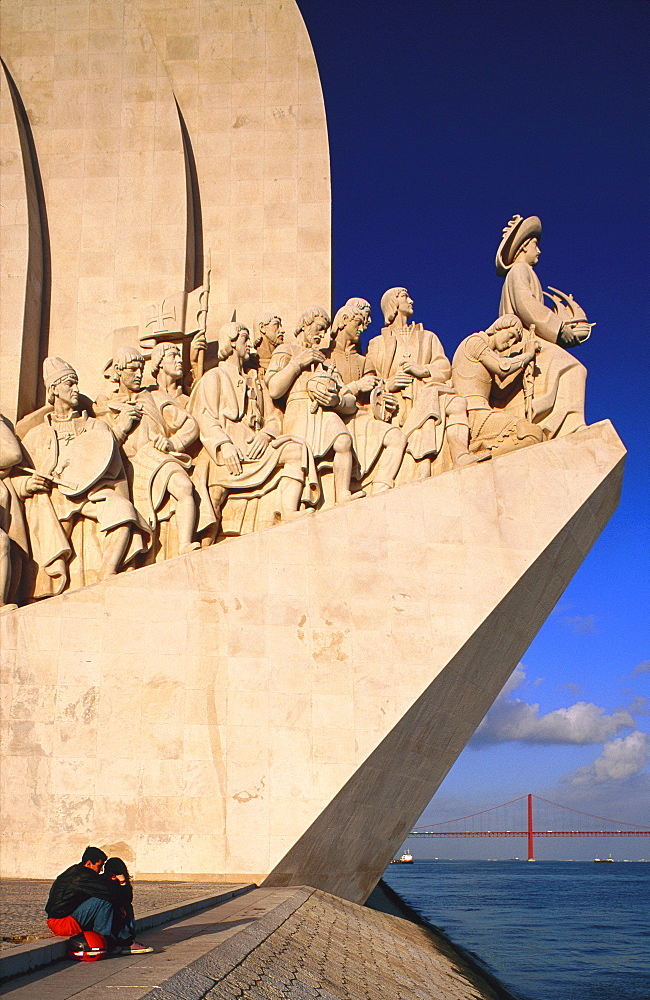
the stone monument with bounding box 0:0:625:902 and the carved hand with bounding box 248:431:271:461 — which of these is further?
the carved hand with bounding box 248:431:271:461

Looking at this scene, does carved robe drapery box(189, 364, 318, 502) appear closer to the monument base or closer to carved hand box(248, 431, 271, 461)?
carved hand box(248, 431, 271, 461)

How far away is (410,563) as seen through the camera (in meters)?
7.86

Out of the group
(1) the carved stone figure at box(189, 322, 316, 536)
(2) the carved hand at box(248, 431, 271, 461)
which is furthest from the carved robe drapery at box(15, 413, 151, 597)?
(2) the carved hand at box(248, 431, 271, 461)

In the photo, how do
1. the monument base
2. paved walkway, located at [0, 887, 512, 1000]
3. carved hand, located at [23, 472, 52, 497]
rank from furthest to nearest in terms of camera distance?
carved hand, located at [23, 472, 52, 497], the monument base, paved walkway, located at [0, 887, 512, 1000]

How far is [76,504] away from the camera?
854 cm

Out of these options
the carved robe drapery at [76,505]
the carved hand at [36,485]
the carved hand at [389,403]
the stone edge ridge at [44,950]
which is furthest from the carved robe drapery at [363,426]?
the stone edge ridge at [44,950]

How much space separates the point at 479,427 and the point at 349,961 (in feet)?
18.1

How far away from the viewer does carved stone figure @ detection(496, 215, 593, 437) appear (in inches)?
353

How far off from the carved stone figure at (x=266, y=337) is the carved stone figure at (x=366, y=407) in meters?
0.58

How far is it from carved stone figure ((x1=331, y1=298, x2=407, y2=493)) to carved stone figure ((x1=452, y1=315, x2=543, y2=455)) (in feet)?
2.31

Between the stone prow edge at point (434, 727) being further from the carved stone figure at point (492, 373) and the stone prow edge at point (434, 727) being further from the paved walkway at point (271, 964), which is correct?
the carved stone figure at point (492, 373)

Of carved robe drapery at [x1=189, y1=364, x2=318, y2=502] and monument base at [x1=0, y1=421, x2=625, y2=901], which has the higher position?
carved robe drapery at [x1=189, y1=364, x2=318, y2=502]

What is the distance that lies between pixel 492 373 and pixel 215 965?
6965mm

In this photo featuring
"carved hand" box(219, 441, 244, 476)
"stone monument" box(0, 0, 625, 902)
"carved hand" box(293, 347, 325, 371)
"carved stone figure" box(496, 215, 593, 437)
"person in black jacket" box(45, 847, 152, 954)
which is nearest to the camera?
Result: "person in black jacket" box(45, 847, 152, 954)
